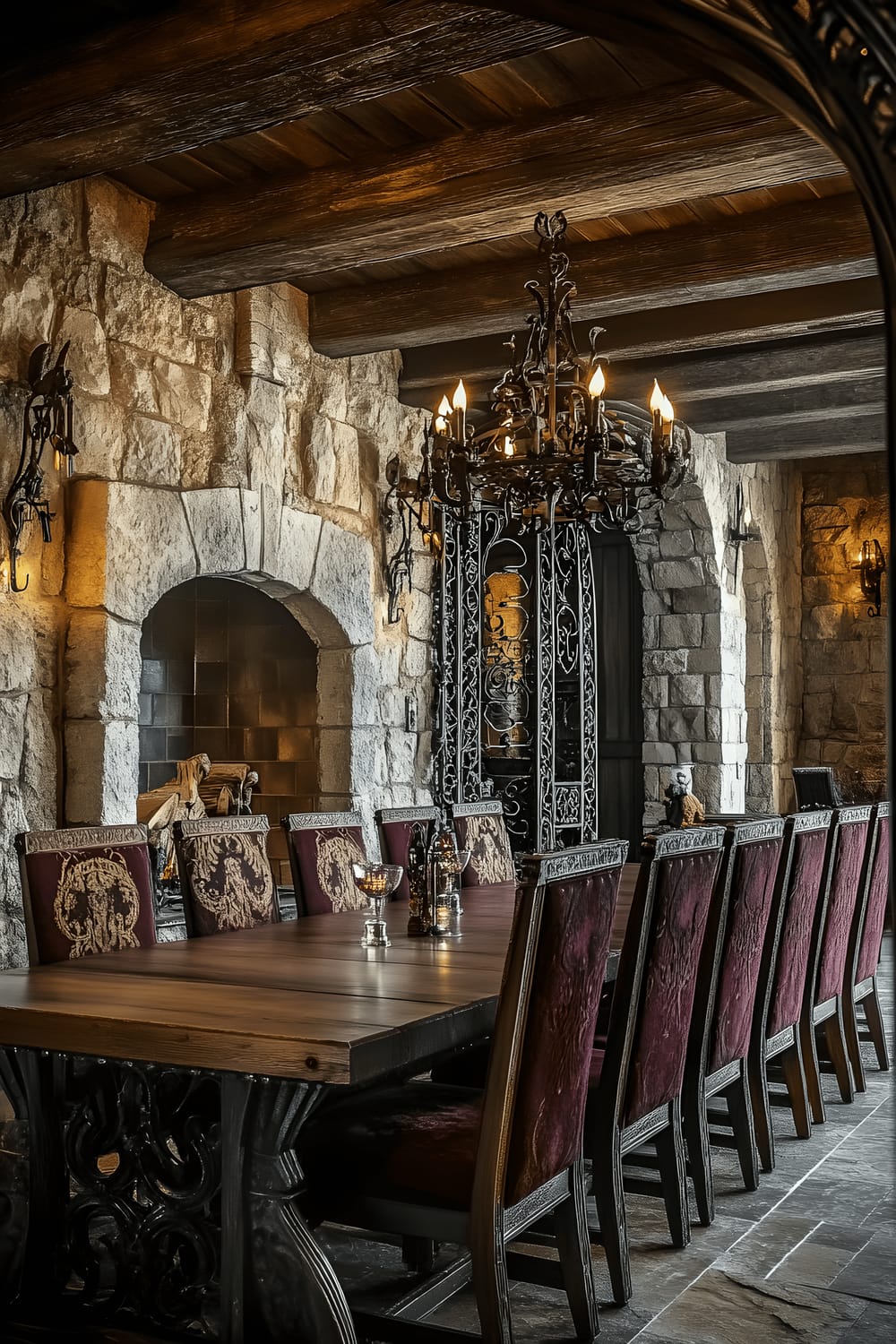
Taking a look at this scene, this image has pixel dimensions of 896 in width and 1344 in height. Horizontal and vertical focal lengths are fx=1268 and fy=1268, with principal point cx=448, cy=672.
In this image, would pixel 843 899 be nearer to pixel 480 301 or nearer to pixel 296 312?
pixel 480 301

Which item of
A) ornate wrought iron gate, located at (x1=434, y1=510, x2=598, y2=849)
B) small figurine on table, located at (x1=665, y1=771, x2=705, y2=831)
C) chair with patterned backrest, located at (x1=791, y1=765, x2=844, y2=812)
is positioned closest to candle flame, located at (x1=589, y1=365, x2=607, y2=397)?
small figurine on table, located at (x1=665, y1=771, x2=705, y2=831)

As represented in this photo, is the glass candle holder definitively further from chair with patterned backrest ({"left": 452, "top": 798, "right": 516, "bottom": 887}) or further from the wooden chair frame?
chair with patterned backrest ({"left": 452, "top": 798, "right": 516, "bottom": 887})

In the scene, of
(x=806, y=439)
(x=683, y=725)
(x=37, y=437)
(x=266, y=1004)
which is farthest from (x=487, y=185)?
(x=683, y=725)

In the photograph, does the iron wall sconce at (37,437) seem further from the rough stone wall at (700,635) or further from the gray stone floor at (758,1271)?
the rough stone wall at (700,635)

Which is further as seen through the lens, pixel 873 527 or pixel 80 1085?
pixel 873 527

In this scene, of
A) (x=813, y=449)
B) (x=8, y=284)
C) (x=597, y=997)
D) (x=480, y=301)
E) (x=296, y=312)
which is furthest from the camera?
(x=813, y=449)

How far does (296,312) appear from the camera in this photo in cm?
504

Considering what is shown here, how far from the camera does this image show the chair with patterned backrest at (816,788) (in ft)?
23.8

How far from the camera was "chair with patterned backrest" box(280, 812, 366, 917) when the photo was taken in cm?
365

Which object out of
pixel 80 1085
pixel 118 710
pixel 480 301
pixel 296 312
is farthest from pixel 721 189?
pixel 80 1085

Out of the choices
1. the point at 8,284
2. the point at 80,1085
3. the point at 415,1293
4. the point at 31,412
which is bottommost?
the point at 415,1293

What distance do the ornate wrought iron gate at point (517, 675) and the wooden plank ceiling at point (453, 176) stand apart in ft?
3.55

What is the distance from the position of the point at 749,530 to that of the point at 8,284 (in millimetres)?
4977

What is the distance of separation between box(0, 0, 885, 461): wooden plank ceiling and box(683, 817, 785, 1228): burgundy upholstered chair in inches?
70.1
